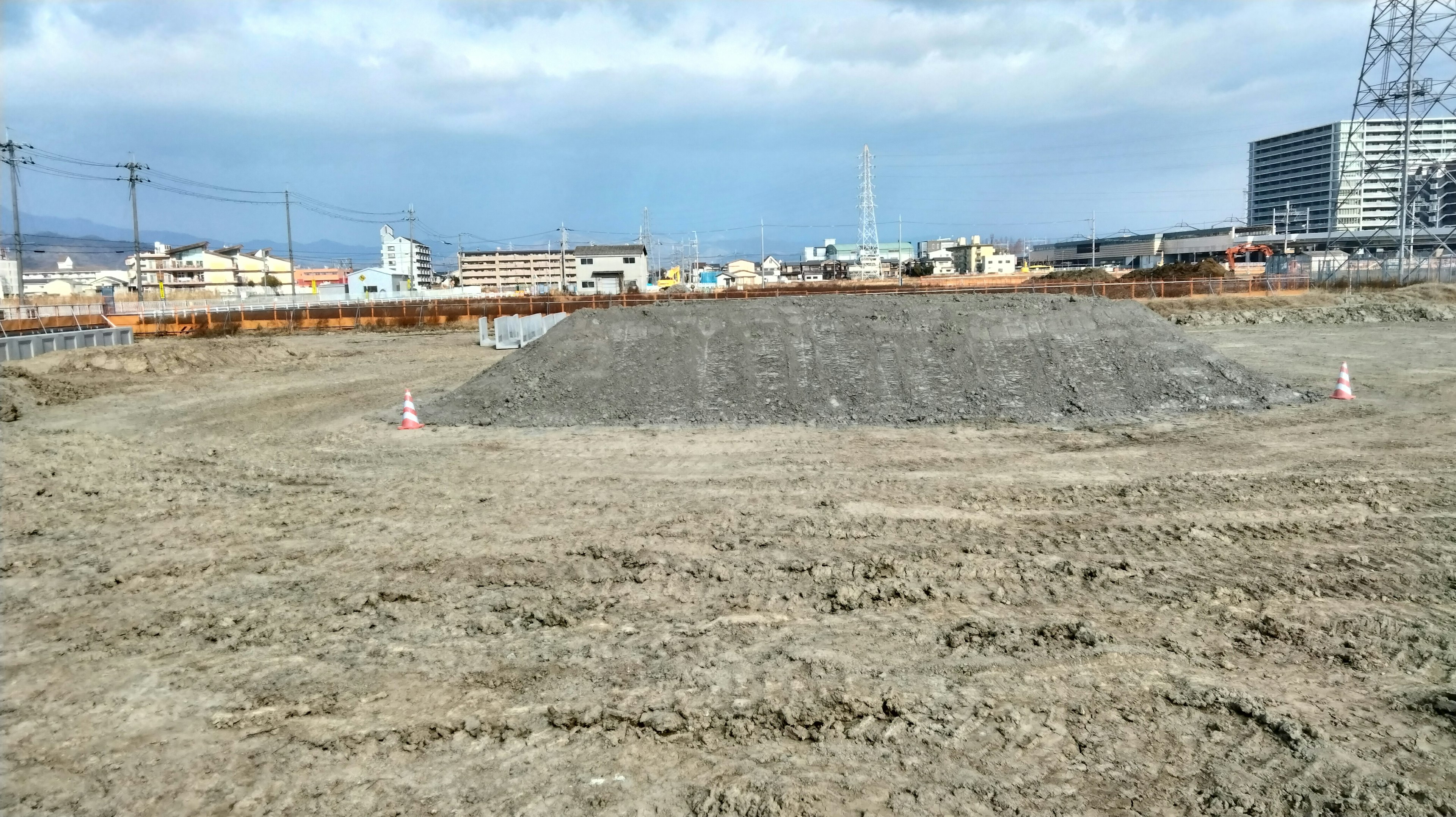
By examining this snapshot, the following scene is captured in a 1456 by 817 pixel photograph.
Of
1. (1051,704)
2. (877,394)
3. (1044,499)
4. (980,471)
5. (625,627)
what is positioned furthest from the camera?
(877,394)

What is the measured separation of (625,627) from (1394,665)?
5073mm

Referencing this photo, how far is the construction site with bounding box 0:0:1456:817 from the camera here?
431cm

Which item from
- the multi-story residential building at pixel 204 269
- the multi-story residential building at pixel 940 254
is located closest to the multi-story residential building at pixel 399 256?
the multi-story residential building at pixel 204 269

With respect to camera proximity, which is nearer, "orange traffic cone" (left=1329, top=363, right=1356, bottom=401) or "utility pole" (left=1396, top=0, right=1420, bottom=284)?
"orange traffic cone" (left=1329, top=363, right=1356, bottom=401)

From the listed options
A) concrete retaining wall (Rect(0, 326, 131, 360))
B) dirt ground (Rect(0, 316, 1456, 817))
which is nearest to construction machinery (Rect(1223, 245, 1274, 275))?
dirt ground (Rect(0, 316, 1456, 817))

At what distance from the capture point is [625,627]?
612 centimetres

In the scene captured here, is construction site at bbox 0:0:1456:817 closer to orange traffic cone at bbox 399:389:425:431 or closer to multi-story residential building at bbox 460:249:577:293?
orange traffic cone at bbox 399:389:425:431

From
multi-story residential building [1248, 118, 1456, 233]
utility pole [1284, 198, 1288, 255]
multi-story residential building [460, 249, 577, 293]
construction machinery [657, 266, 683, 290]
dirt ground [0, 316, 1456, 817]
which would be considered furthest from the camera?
multi-story residential building [460, 249, 577, 293]

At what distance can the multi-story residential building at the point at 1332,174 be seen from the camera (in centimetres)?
3984

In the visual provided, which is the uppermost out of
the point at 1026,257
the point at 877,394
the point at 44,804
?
the point at 1026,257

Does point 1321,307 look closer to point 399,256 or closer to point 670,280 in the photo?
point 670,280

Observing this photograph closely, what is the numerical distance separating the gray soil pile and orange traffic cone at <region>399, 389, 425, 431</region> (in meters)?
0.43

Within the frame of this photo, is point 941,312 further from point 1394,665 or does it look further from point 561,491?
point 1394,665

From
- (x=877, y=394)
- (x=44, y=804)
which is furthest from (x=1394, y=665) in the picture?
(x=877, y=394)
